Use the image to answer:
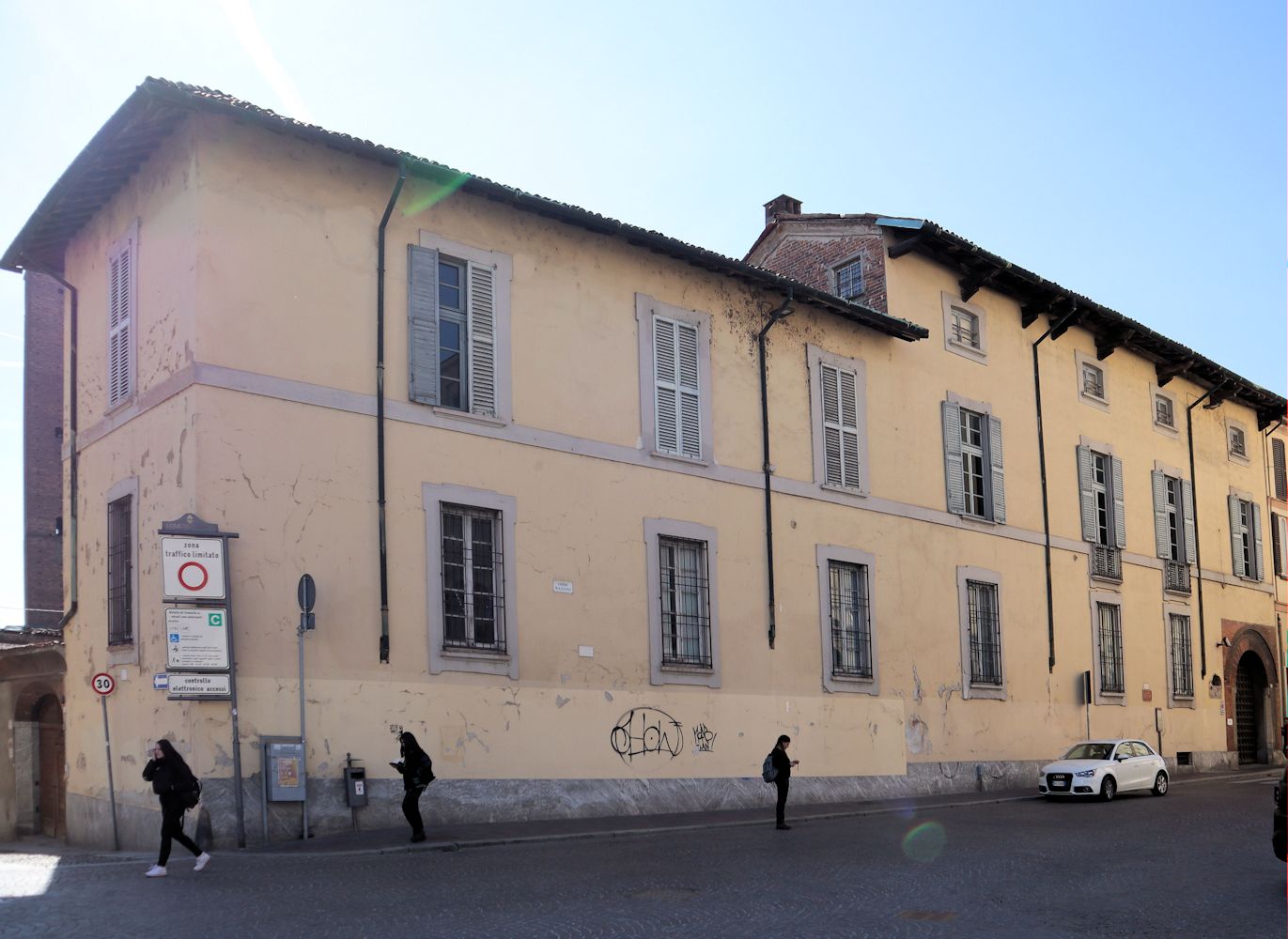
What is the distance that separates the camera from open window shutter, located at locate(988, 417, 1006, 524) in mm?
26500

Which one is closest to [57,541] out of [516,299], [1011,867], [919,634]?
[516,299]

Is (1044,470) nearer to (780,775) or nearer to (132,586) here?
(780,775)

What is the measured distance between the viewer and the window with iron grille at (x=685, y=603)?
19547 mm

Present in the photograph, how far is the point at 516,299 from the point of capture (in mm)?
18156

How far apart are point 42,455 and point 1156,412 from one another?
26.1m

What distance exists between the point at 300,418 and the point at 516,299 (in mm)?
3756

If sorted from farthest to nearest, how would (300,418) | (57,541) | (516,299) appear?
(57,541)
(516,299)
(300,418)

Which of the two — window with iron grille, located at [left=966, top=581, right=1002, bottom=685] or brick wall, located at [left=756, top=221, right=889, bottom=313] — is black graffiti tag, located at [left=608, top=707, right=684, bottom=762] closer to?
window with iron grille, located at [left=966, top=581, right=1002, bottom=685]

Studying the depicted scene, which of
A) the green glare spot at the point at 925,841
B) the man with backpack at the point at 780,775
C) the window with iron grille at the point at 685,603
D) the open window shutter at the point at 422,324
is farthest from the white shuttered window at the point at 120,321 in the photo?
the green glare spot at the point at 925,841

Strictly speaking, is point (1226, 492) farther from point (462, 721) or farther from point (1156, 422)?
point (462, 721)

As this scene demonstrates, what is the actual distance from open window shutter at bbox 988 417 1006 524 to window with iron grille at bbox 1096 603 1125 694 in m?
4.27

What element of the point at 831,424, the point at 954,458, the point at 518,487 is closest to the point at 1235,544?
the point at 954,458

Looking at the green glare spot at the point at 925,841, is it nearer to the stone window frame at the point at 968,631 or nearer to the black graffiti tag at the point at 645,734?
the black graffiti tag at the point at 645,734

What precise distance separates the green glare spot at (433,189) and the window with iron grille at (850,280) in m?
10.0
